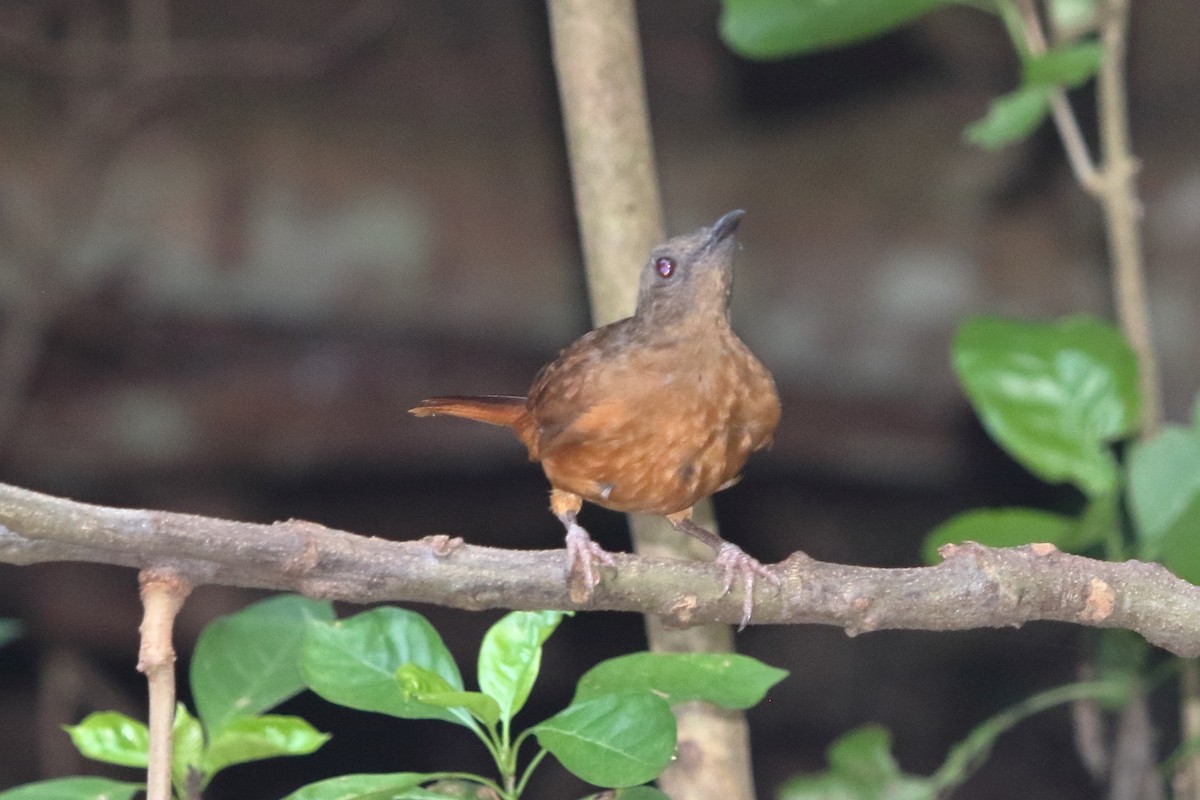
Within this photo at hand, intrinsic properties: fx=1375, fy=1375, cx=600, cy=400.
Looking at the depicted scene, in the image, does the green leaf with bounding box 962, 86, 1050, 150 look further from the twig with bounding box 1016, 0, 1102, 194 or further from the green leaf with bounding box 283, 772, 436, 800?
the green leaf with bounding box 283, 772, 436, 800

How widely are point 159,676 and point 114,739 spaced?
401 mm

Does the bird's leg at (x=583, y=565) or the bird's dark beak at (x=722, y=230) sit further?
the bird's dark beak at (x=722, y=230)

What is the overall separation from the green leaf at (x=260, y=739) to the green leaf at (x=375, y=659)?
0.05m

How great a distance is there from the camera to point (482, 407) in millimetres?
2412

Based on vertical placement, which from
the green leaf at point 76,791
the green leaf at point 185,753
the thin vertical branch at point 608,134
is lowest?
the green leaf at point 76,791

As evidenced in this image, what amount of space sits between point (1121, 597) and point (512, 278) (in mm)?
2135

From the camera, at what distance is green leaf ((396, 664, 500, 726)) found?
1412mm

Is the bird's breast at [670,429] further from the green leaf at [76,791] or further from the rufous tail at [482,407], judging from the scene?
the green leaf at [76,791]

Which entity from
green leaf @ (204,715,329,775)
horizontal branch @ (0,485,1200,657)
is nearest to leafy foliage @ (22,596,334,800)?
green leaf @ (204,715,329,775)

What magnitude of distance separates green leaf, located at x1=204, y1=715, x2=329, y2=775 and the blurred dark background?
1.97 meters

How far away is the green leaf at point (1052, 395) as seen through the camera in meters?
2.47

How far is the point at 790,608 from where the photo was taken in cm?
162

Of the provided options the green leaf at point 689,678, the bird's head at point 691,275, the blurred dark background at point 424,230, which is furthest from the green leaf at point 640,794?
the blurred dark background at point 424,230

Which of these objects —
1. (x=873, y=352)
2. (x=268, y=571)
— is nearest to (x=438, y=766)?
(x=873, y=352)
